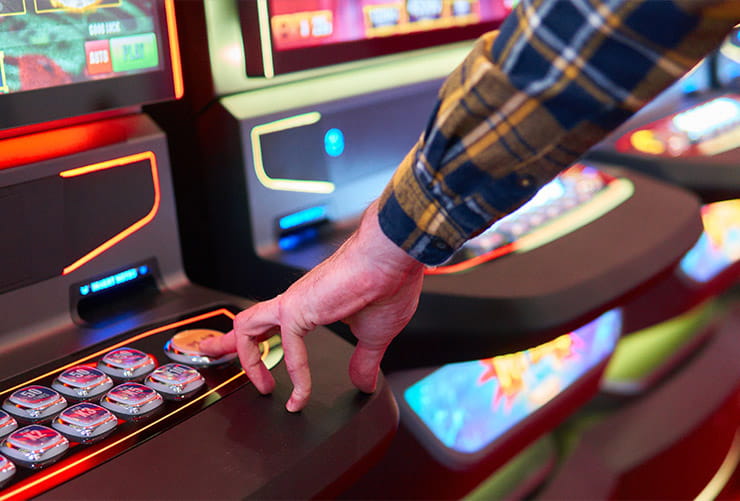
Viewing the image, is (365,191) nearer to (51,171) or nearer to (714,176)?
(51,171)

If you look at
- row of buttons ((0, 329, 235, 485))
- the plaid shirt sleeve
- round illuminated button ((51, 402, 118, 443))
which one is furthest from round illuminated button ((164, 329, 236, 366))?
the plaid shirt sleeve

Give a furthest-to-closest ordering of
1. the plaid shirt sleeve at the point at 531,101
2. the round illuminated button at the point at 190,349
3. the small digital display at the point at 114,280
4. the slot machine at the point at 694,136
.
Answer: the slot machine at the point at 694,136 < the small digital display at the point at 114,280 < the round illuminated button at the point at 190,349 < the plaid shirt sleeve at the point at 531,101

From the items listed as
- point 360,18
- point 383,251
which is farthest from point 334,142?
point 383,251

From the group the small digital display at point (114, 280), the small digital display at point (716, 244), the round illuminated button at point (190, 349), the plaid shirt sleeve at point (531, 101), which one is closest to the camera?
the plaid shirt sleeve at point (531, 101)

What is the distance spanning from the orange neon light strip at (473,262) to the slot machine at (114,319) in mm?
202

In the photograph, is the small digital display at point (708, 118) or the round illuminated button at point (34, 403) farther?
the small digital display at point (708, 118)

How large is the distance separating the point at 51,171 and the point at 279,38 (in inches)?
13.1

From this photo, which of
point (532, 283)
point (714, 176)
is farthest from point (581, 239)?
point (714, 176)

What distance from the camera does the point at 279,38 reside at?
1024 millimetres

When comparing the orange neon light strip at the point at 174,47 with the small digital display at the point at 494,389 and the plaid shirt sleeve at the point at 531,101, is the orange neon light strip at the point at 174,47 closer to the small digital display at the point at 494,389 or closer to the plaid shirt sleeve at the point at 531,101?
the plaid shirt sleeve at the point at 531,101

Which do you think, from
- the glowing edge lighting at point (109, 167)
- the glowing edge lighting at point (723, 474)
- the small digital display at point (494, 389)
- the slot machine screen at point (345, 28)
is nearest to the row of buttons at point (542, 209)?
the small digital display at point (494, 389)

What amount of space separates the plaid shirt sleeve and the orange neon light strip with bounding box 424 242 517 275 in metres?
0.25

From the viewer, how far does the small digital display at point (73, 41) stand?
2.62 feet

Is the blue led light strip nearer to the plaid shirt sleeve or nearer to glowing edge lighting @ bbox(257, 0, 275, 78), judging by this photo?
glowing edge lighting @ bbox(257, 0, 275, 78)
